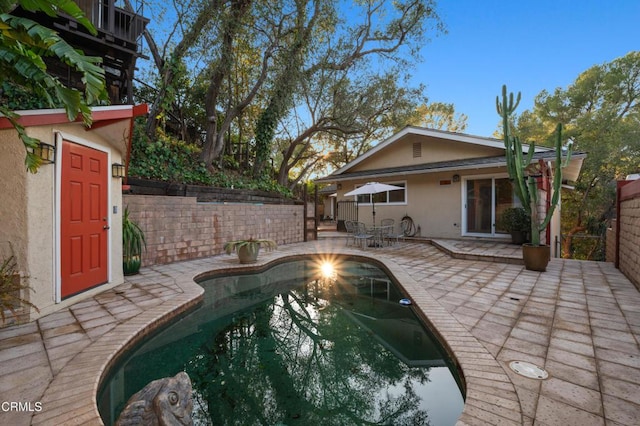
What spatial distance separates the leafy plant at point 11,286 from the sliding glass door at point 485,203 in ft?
36.6

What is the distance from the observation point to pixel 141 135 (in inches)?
305

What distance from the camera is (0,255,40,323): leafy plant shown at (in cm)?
283

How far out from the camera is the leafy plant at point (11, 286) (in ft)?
9.29

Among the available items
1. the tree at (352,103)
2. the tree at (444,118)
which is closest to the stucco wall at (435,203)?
the tree at (352,103)

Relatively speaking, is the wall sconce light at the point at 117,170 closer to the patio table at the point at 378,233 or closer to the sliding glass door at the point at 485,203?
the patio table at the point at 378,233

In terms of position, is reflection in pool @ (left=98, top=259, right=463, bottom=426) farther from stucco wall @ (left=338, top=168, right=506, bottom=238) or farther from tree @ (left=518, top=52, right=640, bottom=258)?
tree @ (left=518, top=52, right=640, bottom=258)

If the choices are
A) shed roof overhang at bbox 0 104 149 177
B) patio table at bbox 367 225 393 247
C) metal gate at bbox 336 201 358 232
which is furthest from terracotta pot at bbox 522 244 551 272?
metal gate at bbox 336 201 358 232

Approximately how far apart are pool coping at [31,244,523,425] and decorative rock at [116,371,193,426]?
0.71 m

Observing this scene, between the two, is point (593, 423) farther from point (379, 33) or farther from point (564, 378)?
point (379, 33)

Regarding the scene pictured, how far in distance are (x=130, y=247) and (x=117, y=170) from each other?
1492 millimetres

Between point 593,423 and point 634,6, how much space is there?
54.1 feet

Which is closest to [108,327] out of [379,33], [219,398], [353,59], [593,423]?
[219,398]

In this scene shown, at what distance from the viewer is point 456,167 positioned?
367 inches

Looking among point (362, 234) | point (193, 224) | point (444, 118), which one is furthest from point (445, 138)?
point (444, 118)
